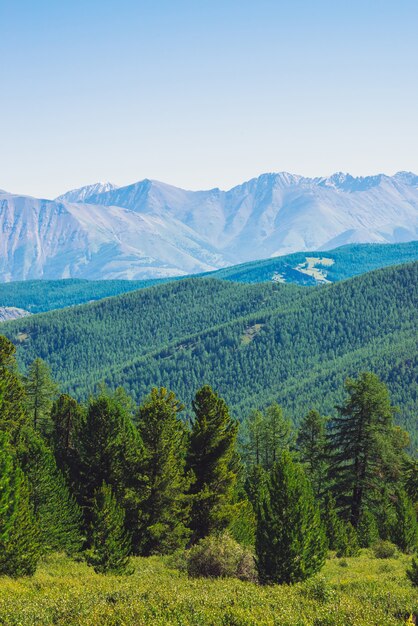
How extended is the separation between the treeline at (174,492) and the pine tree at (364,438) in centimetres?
11

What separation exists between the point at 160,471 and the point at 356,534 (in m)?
22.3

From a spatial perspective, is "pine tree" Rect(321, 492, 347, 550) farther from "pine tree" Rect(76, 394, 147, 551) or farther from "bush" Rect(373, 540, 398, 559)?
"pine tree" Rect(76, 394, 147, 551)

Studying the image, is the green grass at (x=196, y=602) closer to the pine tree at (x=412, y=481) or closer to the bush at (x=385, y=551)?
the bush at (x=385, y=551)

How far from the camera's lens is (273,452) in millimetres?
88562

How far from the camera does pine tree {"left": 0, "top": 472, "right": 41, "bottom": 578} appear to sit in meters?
34.7

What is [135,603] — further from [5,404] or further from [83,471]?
[5,404]

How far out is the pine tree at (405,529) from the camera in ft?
170

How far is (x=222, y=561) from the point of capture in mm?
37531

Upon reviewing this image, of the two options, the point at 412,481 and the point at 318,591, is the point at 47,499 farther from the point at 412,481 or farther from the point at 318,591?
the point at 412,481

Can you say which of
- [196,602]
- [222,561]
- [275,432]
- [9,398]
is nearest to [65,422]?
[9,398]

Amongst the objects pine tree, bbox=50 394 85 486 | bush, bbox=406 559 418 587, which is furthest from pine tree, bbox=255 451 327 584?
pine tree, bbox=50 394 85 486

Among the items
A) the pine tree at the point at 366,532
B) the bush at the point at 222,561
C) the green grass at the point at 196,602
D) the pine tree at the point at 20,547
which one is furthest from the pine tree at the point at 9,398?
the pine tree at the point at 366,532

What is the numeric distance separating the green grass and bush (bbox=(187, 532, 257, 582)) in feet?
5.26

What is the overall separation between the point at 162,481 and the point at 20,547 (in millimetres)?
11210
